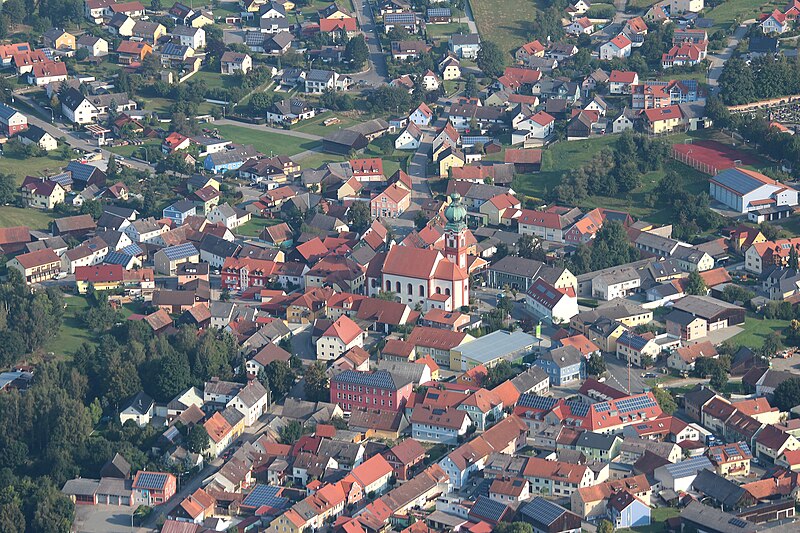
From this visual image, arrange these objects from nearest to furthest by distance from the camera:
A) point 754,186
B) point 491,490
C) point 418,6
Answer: point 491,490
point 754,186
point 418,6

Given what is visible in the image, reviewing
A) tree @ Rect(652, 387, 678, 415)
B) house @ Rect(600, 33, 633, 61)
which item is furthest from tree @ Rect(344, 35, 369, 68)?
tree @ Rect(652, 387, 678, 415)

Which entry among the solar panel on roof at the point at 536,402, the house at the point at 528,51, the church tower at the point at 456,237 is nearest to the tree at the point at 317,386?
the solar panel on roof at the point at 536,402

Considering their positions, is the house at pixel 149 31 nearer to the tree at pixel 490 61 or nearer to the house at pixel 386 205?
the tree at pixel 490 61

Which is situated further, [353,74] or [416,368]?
[353,74]

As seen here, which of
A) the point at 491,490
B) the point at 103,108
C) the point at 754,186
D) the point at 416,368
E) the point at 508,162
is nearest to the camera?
the point at 491,490

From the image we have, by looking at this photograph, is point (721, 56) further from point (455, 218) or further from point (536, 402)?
point (536, 402)

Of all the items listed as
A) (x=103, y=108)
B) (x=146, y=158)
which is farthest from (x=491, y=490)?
(x=103, y=108)

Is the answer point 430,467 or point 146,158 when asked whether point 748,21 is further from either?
point 430,467

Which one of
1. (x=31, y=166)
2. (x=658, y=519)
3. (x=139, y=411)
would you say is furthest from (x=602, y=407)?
(x=31, y=166)
